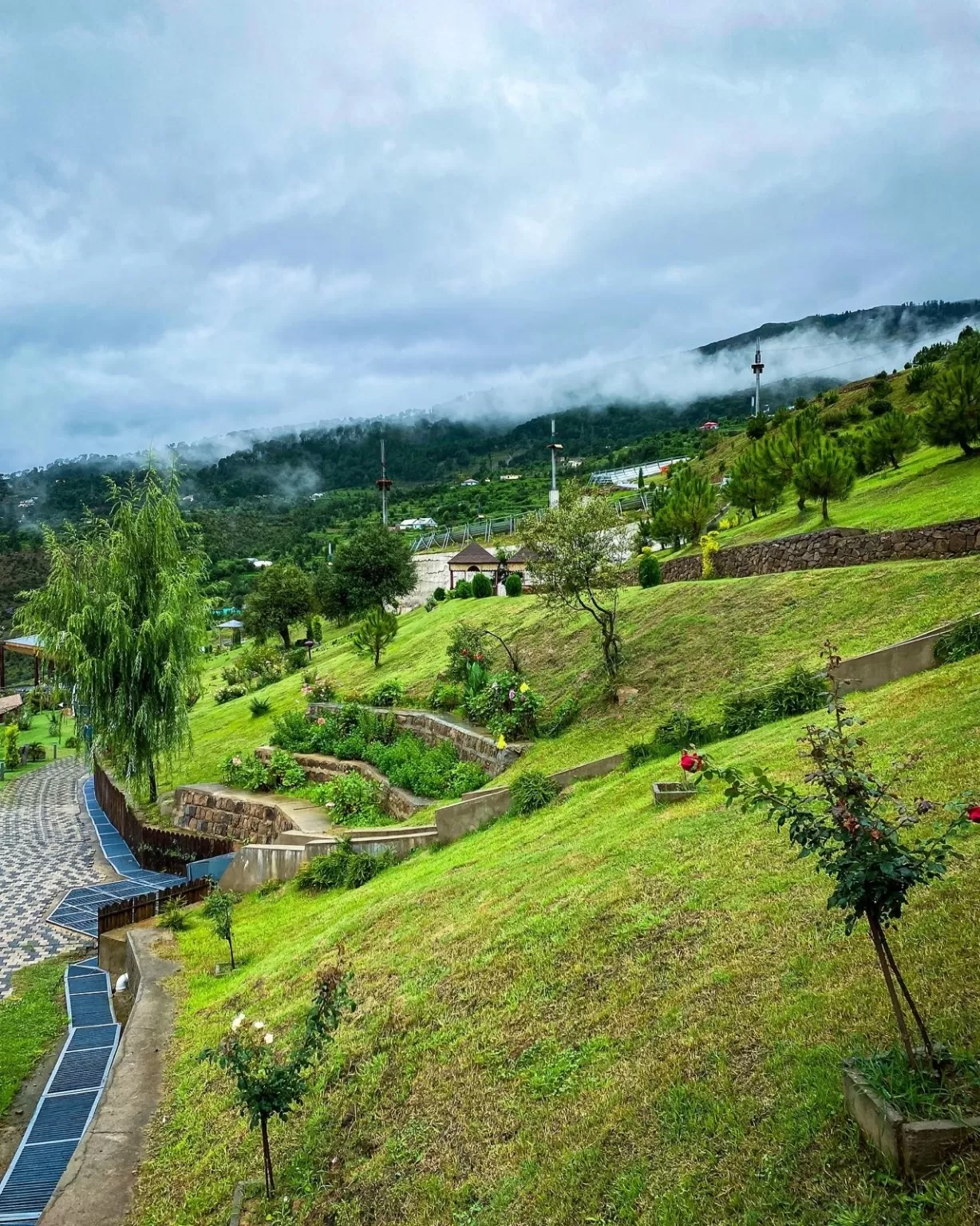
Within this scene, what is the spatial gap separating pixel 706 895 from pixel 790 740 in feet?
12.8

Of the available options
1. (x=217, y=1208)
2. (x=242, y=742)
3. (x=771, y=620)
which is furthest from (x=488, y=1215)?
(x=242, y=742)

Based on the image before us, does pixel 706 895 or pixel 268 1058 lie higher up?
pixel 706 895

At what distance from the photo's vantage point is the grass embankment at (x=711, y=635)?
14727 millimetres

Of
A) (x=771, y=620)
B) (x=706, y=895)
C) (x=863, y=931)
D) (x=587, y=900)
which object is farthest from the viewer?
(x=771, y=620)

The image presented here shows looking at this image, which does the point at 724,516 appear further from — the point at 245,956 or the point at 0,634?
the point at 0,634

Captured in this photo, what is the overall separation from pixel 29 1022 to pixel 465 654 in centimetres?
1328

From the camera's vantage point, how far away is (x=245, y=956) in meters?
12.3

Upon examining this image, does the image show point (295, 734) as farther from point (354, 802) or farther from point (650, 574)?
point (650, 574)

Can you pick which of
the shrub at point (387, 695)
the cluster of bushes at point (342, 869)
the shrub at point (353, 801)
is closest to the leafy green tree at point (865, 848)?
the cluster of bushes at point (342, 869)

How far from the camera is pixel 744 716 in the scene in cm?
1277

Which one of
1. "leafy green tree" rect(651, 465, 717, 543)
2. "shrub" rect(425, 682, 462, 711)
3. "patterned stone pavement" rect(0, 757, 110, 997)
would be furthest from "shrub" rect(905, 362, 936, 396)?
"patterned stone pavement" rect(0, 757, 110, 997)

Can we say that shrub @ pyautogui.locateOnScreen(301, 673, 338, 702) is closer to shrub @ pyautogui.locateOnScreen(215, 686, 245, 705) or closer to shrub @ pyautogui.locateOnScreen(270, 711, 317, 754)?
shrub @ pyautogui.locateOnScreen(270, 711, 317, 754)

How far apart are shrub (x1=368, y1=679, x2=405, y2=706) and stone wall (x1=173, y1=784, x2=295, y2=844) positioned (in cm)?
423

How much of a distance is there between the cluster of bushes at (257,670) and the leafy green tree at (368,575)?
4.18 m
